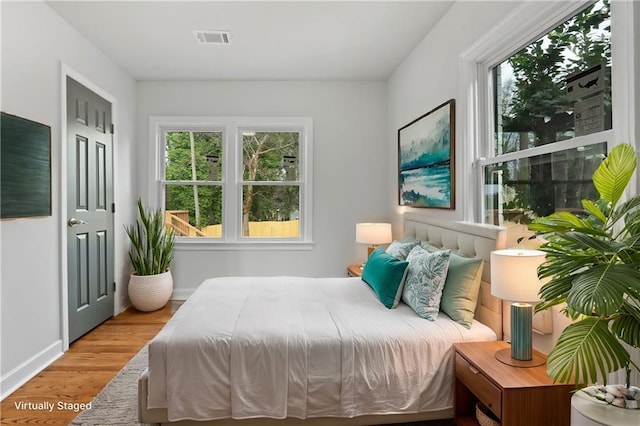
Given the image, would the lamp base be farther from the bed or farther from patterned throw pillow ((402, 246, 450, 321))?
patterned throw pillow ((402, 246, 450, 321))

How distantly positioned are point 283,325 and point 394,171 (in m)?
2.76

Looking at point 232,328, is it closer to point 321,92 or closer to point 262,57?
point 262,57

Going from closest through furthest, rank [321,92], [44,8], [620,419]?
1. [620,419]
2. [44,8]
3. [321,92]

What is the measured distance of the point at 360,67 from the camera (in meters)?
4.16

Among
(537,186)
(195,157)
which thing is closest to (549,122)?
(537,186)

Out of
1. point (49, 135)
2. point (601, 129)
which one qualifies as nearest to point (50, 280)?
point (49, 135)

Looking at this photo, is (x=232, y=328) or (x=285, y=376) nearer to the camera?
(x=285, y=376)

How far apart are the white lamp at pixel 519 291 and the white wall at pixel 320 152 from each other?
113 inches

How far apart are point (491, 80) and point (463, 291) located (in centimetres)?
148

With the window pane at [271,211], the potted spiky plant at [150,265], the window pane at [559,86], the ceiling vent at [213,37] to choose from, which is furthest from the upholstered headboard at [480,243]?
the potted spiky plant at [150,265]

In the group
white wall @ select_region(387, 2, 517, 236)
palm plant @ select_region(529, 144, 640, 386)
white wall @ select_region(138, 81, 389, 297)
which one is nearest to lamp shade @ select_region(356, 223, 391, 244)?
white wall @ select_region(387, 2, 517, 236)

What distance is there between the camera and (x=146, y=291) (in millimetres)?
4059

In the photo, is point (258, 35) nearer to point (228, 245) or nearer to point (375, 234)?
point (375, 234)

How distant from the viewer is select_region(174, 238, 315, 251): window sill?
4605 millimetres
